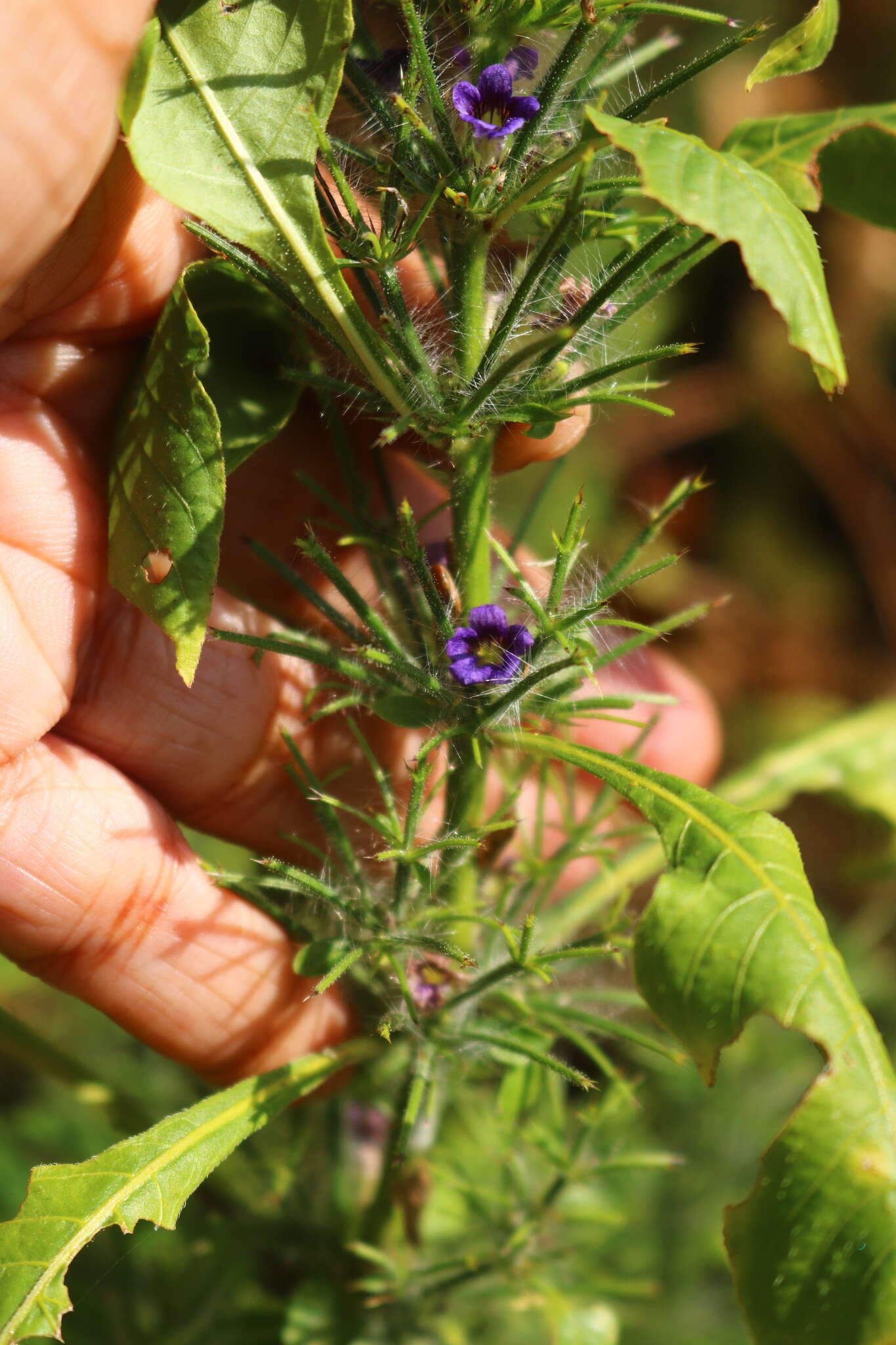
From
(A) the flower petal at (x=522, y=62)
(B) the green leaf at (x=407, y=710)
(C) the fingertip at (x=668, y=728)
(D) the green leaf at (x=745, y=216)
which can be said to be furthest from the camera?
(C) the fingertip at (x=668, y=728)

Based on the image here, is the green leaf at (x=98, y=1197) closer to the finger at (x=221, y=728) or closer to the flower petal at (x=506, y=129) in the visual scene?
the finger at (x=221, y=728)

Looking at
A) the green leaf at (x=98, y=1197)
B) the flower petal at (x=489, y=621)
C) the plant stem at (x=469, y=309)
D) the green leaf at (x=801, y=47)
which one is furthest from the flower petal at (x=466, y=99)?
the green leaf at (x=98, y=1197)

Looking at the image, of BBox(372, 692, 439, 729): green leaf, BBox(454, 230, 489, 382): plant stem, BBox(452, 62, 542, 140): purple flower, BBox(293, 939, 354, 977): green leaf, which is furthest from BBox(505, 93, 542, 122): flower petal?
BBox(293, 939, 354, 977): green leaf

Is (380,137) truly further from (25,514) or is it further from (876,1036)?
(876,1036)

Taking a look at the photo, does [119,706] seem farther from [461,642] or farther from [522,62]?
[522,62]

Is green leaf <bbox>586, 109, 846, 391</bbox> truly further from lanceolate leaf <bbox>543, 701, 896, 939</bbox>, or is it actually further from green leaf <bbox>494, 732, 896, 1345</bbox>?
lanceolate leaf <bbox>543, 701, 896, 939</bbox>

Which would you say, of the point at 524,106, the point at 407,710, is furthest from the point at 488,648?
the point at 524,106

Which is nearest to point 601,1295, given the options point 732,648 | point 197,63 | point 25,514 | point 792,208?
point 25,514
